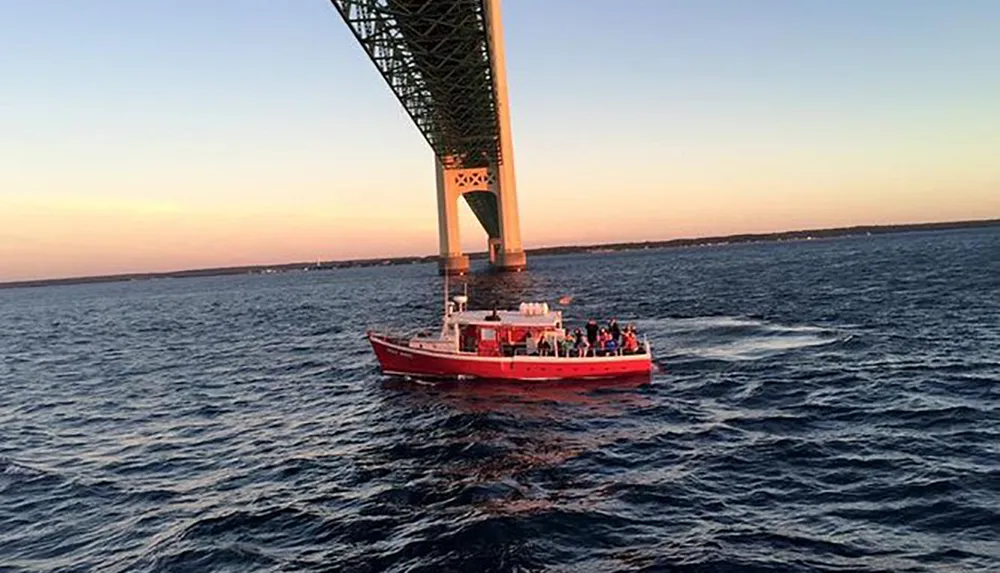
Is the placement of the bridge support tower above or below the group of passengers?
above

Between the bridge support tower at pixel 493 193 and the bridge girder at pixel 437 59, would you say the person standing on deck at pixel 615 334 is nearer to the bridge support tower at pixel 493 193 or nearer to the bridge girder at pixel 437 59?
the bridge girder at pixel 437 59

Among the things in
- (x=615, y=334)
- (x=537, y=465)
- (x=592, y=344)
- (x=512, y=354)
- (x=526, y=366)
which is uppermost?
(x=615, y=334)

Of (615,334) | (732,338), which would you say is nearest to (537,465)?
(615,334)

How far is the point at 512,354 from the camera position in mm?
24188

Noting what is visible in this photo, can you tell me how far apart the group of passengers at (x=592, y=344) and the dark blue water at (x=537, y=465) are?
4.90 ft

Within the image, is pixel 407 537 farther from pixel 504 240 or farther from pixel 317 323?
pixel 504 240

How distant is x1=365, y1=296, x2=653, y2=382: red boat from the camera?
78.0 feet

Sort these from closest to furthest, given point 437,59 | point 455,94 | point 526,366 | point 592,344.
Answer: point 526,366 < point 592,344 < point 437,59 < point 455,94

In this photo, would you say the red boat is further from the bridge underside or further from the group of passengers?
the bridge underside

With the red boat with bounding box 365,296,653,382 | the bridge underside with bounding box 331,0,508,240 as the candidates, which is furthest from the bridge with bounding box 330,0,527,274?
the red boat with bounding box 365,296,653,382

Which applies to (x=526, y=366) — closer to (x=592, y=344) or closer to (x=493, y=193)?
(x=592, y=344)

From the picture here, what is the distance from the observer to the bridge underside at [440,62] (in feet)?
111

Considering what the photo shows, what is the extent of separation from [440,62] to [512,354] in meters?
25.7

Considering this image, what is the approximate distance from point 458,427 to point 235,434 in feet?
19.8
